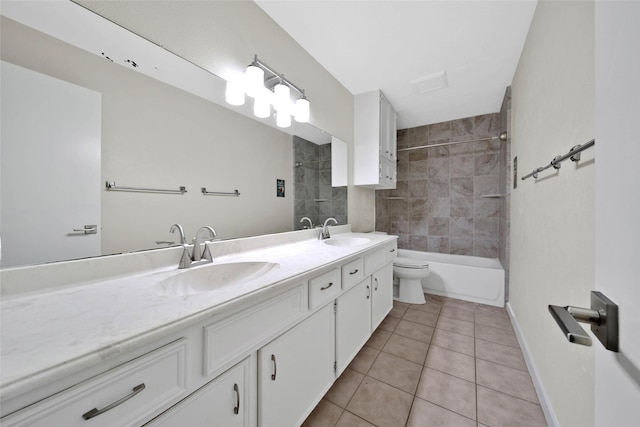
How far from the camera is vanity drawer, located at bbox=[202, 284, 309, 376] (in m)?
0.67

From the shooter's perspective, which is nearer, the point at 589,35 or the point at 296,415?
the point at 589,35

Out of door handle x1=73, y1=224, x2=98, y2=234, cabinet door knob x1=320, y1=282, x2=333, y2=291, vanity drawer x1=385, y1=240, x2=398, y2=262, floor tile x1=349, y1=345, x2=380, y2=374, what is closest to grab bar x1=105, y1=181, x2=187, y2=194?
door handle x1=73, y1=224, x2=98, y2=234

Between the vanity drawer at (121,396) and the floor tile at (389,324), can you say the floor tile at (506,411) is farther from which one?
the vanity drawer at (121,396)

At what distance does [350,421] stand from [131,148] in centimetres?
162

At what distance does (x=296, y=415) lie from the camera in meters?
1.03

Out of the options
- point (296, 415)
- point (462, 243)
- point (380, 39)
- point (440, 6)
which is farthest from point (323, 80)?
point (462, 243)

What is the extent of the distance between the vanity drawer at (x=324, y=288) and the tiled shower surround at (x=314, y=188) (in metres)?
0.66

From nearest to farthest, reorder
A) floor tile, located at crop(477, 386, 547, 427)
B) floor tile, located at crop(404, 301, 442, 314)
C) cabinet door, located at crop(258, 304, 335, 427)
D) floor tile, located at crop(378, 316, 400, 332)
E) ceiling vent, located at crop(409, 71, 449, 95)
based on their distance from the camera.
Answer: cabinet door, located at crop(258, 304, 335, 427) < floor tile, located at crop(477, 386, 547, 427) < floor tile, located at crop(378, 316, 400, 332) < ceiling vent, located at crop(409, 71, 449, 95) < floor tile, located at crop(404, 301, 442, 314)

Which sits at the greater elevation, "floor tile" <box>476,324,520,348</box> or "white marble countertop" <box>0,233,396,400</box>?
"white marble countertop" <box>0,233,396,400</box>

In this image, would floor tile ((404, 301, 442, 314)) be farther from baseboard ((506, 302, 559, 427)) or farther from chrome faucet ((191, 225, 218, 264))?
chrome faucet ((191, 225, 218, 264))

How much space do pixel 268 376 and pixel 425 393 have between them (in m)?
1.05

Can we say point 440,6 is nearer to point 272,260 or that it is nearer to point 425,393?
point 272,260

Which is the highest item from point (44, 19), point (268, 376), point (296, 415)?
point (44, 19)

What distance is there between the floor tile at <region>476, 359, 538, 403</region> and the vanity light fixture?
2.14 metres
